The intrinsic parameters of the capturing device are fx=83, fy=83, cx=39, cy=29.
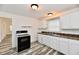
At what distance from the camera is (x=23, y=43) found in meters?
2.74

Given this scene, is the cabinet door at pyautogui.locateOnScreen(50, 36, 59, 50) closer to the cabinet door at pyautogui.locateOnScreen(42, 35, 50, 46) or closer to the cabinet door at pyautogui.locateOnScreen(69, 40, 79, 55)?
the cabinet door at pyautogui.locateOnScreen(42, 35, 50, 46)

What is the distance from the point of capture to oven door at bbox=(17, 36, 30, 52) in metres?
2.63

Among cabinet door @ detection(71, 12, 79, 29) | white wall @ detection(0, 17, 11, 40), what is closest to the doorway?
white wall @ detection(0, 17, 11, 40)

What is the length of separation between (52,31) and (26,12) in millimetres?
1415

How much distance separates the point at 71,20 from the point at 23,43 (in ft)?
5.40

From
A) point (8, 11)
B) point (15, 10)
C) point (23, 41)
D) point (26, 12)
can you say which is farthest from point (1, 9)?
point (23, 41)

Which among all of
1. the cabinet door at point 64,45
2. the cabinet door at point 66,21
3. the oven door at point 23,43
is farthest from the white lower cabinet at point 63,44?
the oven door at point 23,43

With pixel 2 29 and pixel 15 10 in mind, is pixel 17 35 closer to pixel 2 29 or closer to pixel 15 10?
pixel 2 29

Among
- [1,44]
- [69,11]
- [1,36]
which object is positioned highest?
[69,11]

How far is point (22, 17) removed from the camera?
9.33 ft

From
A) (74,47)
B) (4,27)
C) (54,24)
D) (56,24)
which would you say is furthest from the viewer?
(54,24)

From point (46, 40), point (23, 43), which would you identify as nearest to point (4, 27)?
point (23, 43)

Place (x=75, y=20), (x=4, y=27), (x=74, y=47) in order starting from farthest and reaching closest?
(x=4, y=27)
(x=75, y=20)
(x=74, y=47)

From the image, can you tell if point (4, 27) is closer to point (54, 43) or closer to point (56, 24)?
point (54, 43)
